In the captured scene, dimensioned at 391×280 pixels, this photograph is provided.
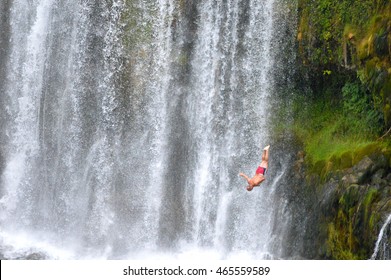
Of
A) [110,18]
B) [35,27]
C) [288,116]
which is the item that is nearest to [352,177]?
[288,116]

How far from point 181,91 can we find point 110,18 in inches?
100

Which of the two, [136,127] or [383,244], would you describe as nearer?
[383,244]

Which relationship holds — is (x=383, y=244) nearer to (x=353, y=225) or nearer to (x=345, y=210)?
(x=353, y=225)

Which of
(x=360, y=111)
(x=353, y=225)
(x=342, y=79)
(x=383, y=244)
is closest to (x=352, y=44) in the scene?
(x=342, y=79)

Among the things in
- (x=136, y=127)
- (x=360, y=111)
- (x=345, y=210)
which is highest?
(x=360, y=111)

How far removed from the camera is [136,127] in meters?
20.0

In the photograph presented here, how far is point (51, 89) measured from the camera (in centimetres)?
2045

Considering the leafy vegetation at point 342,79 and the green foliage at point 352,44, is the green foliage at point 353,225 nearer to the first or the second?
the leafy vegetation at point 342,79

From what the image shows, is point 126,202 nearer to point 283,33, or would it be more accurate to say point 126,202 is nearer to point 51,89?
point 51,89

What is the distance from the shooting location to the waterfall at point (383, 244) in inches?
575

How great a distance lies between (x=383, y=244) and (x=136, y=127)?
751 cm

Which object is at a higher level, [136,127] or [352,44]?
[352,44]

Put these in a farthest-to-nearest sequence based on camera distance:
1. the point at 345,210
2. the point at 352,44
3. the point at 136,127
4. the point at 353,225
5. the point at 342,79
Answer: the point at 136,127 → the point at 342,79 → the point at 352,44 → the point at 345,210 → the point at 353,225

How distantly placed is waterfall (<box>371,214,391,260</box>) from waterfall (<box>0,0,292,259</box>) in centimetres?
426
